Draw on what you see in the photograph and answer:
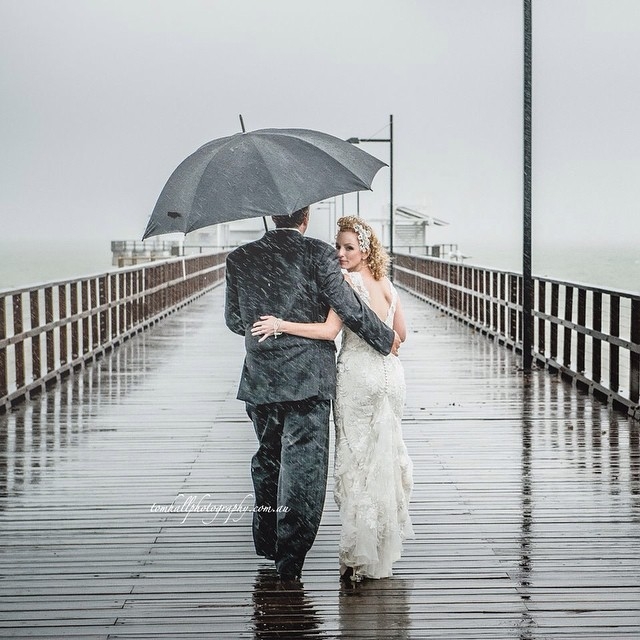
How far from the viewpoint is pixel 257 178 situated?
463cm

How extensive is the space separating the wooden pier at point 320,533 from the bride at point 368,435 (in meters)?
0.18

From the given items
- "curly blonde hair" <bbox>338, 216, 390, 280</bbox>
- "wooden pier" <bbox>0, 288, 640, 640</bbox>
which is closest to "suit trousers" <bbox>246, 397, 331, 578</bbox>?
"wooden pier" <bbox>0, 288, 640, 640</bbox>

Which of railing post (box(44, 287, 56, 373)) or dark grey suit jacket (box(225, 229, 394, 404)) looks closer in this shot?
dark grey suit jacket (box(225, 229, 394, 404))

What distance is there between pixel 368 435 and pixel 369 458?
3.8 inches

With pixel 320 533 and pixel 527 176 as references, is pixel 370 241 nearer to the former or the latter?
pixel 320 533

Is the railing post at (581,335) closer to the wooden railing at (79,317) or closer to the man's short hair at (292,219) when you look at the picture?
the wooden railing at (79,317)

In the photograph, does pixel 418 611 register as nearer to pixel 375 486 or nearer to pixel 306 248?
pixel 375 486

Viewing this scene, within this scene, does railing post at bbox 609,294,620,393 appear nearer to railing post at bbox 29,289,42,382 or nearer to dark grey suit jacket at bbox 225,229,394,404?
railing post at bbox 29,289,42,382

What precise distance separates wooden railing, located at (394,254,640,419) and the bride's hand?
5142mm

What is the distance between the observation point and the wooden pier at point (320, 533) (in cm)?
441

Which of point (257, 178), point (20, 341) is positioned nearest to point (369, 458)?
point (257, 178)

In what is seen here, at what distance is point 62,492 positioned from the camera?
6684 millimetres

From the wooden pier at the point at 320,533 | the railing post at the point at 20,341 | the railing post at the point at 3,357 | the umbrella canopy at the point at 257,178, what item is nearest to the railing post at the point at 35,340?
the railing post at the point at 20,341

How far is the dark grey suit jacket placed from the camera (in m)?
4.70
